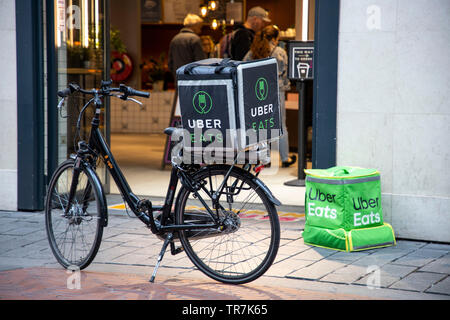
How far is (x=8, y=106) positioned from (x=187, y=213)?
117 inches

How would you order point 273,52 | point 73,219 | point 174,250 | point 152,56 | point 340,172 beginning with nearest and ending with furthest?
point 174,250 → point 73,219 → point 340,172 → point 273,52 → point 152,56

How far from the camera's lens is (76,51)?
704 centimetres

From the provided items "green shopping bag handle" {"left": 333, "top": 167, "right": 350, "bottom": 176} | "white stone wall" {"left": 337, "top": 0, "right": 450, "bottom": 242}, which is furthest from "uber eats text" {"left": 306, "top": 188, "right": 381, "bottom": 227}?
"white stone wall" {"left": 337, "top": 0, "right": 450, "bottom": 242}

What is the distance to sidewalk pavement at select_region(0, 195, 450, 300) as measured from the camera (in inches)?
165

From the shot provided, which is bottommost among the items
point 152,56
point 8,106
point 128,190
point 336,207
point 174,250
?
point 174,250

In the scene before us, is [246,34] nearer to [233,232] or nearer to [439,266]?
[439,266]

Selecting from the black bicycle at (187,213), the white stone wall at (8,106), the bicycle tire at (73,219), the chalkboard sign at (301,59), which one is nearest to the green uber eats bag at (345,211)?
the black bicycle at (187,213)

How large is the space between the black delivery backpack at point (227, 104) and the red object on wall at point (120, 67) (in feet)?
33.4

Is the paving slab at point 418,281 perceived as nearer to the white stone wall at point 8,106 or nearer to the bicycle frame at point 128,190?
the bicycle frame at point 128,190

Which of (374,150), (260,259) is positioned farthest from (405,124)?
(260,259)

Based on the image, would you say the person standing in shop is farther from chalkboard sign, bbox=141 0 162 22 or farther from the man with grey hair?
chalkboard sign, bbox=141 0 162 22

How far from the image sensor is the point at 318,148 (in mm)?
5922

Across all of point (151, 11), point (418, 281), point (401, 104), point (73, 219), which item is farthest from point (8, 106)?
point (151, 11)
